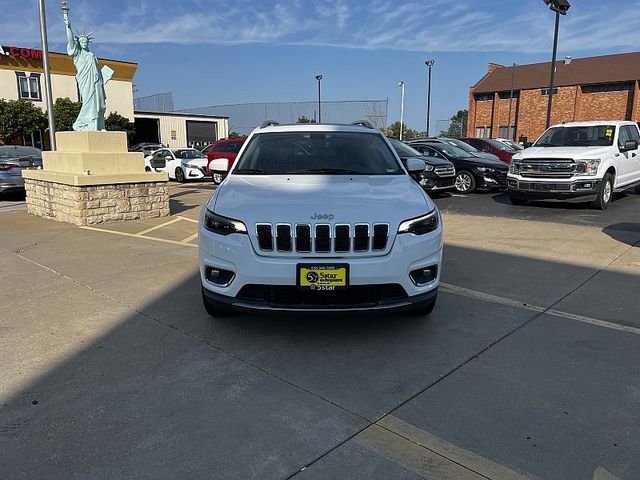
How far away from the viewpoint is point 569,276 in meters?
5.81

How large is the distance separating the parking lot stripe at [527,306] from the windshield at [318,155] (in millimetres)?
1427

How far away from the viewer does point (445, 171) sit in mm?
13008

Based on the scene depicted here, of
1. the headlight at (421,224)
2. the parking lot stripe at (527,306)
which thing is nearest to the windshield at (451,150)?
the parking lot stripe at (527,306)

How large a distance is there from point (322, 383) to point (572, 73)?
54030 mm

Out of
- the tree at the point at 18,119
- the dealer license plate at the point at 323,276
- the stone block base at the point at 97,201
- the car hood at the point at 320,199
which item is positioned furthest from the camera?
the tree at the point at 18,119

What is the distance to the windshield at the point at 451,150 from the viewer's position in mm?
14383

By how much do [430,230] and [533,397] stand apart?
4.47 ft

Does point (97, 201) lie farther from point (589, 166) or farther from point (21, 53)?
point (21, 53)

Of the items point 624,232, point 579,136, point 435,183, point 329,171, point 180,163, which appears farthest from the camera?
point 180,163

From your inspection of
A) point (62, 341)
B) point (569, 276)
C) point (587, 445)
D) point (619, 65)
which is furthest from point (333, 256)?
point (619, 65)

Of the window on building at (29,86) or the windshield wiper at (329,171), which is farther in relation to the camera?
the window on building at (29,86)

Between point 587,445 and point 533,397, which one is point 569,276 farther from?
point 587,445

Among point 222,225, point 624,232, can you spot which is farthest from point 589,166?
point 222,225

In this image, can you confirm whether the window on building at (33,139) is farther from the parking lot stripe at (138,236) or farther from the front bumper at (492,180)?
the front bumper at (492,180)
